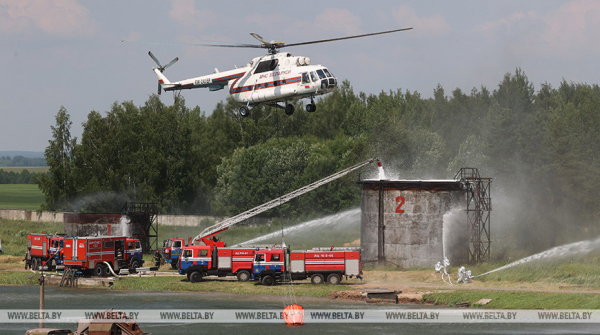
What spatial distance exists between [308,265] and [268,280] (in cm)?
312

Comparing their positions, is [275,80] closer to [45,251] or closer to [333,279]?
[333,279]

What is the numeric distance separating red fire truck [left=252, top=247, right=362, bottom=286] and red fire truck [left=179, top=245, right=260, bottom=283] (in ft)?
4.21

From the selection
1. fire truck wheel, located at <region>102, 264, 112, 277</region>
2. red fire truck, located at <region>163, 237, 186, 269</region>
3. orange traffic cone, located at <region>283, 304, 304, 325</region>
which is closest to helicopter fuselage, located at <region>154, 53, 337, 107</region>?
orange traffic cone, located at <region>283, 304, 304, 325</region>

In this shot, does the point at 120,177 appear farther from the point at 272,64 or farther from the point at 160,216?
the point at 272,64

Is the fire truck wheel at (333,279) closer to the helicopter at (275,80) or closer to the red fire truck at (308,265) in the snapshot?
the red fire truck at (308,265)

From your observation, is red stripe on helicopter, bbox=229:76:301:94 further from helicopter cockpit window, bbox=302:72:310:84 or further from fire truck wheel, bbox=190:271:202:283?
fire truck wheel, bbox=190:271:202:283

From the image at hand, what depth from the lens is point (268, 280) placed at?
53.9m

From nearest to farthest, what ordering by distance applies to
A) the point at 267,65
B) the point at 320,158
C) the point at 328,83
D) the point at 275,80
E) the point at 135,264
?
1. the point at 328,83
2. the point at 275,80
3. the point at 267,65
4. the point at 135,264
5. the point at 320,158

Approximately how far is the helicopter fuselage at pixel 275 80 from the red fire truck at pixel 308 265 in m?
11.9

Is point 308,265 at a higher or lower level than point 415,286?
higher

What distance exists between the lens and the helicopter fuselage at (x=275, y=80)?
150ft

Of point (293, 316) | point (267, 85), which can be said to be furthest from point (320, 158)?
point (293, 316)

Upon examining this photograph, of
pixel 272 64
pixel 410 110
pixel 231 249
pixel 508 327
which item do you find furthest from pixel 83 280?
pixel 410 110

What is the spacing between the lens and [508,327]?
139 feet
